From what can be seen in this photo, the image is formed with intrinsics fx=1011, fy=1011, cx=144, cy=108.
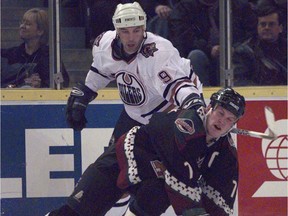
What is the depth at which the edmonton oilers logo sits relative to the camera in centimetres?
516

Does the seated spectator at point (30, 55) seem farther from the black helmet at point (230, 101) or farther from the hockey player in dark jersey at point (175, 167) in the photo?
the black helmet at point (230, 101)

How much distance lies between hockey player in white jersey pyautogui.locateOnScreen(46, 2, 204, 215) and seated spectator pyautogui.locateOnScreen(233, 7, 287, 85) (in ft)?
2.61

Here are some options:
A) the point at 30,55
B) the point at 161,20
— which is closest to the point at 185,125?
the point at 161,20

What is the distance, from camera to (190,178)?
429 centimetres

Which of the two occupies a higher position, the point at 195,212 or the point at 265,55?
the point at 265,55

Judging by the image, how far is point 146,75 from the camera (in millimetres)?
5082

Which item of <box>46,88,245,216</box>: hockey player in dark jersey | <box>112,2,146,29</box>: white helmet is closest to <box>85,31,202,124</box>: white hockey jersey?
<box>112,2,146,29</box>: white helmet

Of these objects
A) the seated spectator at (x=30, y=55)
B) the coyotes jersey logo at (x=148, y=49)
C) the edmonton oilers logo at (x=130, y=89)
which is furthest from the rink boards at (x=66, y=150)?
the coyotes jersey logo at (x=148, y=49)

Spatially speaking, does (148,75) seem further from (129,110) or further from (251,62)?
(251,62)

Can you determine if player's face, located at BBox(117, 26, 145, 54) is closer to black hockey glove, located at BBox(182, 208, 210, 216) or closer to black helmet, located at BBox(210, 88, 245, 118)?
black helmet, located at BBox(210, 88, 245, 118)

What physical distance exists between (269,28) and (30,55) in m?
1.41

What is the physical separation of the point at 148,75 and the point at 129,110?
1.00ft

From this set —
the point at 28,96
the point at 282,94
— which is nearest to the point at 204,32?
the point at 282,94

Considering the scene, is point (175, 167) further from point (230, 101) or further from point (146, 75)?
point (146, 75)
